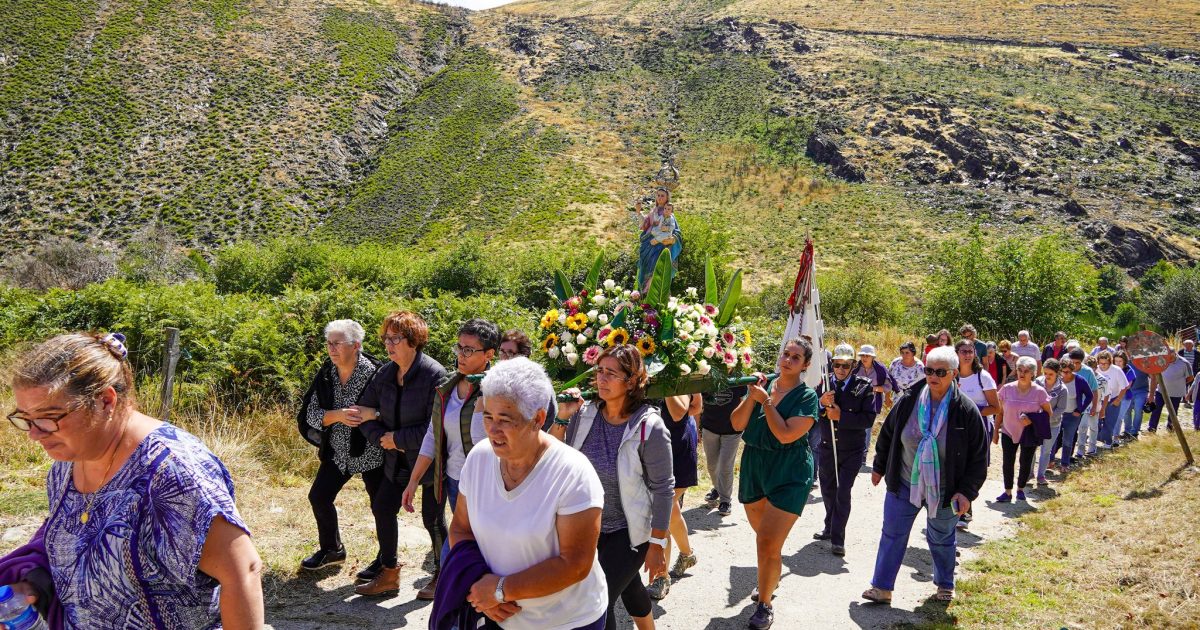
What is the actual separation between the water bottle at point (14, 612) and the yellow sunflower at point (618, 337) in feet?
10.7

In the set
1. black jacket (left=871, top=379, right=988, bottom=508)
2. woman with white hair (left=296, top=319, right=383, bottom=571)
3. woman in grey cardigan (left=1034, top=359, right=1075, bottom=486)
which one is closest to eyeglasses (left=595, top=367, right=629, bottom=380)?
woman with white hair (left=296, top=319, right=383, bottom=571)

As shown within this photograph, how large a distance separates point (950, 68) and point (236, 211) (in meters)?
61.1

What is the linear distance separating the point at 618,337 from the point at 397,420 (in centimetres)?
163

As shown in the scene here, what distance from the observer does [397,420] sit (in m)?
5.32

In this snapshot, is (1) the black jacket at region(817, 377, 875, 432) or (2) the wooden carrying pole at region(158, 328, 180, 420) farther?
(2) the wooden carrying pole at region(158, 328, 180, 420)

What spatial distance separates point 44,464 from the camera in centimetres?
727

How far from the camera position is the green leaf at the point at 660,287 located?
5.19 m

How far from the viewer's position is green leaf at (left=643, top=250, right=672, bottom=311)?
5.19 meters

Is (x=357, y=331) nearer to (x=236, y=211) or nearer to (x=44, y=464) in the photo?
(x=44, y=464)

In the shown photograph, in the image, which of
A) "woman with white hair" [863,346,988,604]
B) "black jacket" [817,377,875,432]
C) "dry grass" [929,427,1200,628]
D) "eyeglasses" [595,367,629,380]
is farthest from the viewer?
"black jacket" [817,377,875,432]

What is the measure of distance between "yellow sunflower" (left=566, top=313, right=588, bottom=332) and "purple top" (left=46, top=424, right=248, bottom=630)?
3.08 m

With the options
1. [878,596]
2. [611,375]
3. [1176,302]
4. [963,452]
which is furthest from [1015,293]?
[611,375]

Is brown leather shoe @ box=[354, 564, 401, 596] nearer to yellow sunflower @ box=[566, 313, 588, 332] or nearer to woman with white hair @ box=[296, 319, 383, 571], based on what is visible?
woman with white hair @ box=[296, 319, 383, 571]

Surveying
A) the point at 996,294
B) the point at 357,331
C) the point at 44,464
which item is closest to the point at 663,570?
the point at 357,331
